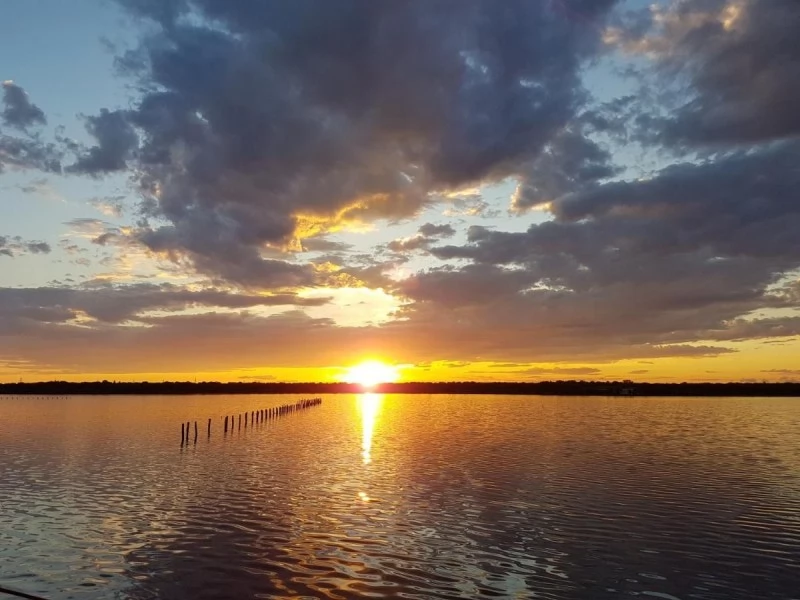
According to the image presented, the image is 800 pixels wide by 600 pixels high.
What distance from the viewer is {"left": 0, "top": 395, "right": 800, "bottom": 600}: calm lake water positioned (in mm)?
16984

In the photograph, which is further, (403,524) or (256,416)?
(256,416)

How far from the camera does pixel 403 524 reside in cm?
2366

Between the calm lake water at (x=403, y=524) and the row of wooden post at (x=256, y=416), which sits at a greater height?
the row of wooden post at (x=256, y=416)

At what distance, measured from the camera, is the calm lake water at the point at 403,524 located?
17.0 meters

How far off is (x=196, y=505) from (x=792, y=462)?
3783 centimetres

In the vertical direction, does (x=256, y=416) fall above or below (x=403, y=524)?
above

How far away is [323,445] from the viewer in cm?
5569

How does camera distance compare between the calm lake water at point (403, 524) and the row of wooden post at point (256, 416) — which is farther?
the row of wooden post at point (256, 416)

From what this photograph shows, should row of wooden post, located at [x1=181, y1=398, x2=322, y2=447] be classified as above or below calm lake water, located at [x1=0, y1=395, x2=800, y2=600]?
above

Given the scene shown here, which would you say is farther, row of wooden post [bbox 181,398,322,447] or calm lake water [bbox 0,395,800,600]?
row of wooden post [bbox 181,398,322,447]

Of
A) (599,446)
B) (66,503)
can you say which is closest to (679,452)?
(599,446)

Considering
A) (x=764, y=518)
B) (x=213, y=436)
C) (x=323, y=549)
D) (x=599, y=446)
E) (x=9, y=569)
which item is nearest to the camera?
(x=9, y=569)

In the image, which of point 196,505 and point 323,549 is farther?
point 196,505

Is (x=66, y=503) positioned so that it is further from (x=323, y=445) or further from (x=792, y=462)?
(x=792, y=462)
